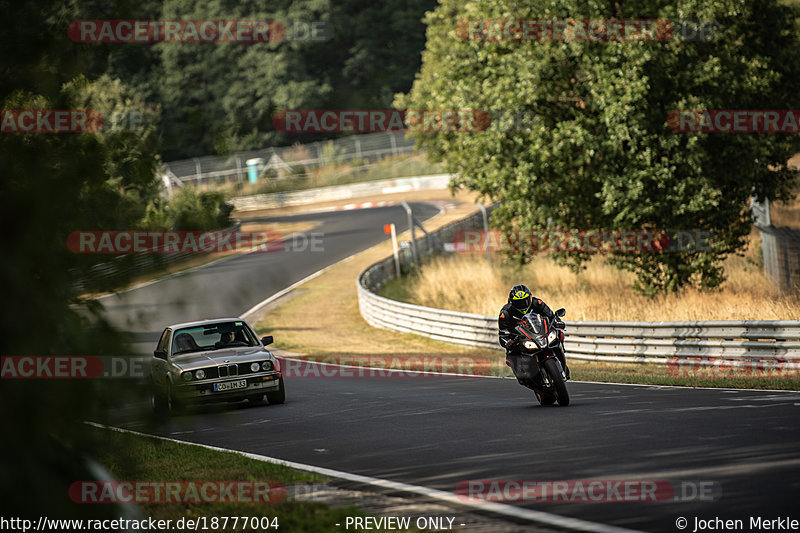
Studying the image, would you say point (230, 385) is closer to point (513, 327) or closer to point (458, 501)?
Result: point (513, 327)

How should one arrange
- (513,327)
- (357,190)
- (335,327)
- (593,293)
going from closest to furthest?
(513,327) < (593,293) < (335,327) < (357,190)

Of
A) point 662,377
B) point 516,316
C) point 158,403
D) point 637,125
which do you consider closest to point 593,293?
point 637,125

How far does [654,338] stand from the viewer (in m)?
18.8

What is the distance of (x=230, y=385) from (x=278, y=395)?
1.28m

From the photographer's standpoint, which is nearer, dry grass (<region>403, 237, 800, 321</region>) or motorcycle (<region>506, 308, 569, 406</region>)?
motorcycle (<region>506, 308, 569, 406</region>)

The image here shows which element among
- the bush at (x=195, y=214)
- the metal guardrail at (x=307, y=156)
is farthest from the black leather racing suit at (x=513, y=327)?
the metal guardrail at (x=307, y=156)

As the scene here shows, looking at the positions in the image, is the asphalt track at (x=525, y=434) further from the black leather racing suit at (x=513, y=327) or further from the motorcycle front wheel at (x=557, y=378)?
the black leather racing suit at (x=513, y=327)

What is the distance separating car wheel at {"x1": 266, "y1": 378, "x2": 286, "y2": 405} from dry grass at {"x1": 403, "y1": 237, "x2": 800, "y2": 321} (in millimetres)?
10336

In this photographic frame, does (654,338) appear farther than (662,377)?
Yes

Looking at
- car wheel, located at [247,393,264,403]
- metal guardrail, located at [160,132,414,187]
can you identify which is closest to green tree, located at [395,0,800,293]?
car wheel, located at [247,393,264,403]

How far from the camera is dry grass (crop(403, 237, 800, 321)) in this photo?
2152 centimetres

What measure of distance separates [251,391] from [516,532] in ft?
29.1

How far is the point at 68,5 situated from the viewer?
5230 millimetres

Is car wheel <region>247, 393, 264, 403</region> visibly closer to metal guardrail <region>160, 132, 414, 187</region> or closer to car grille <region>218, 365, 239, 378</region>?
car grille <region>218, 365, 239, 378</region>
